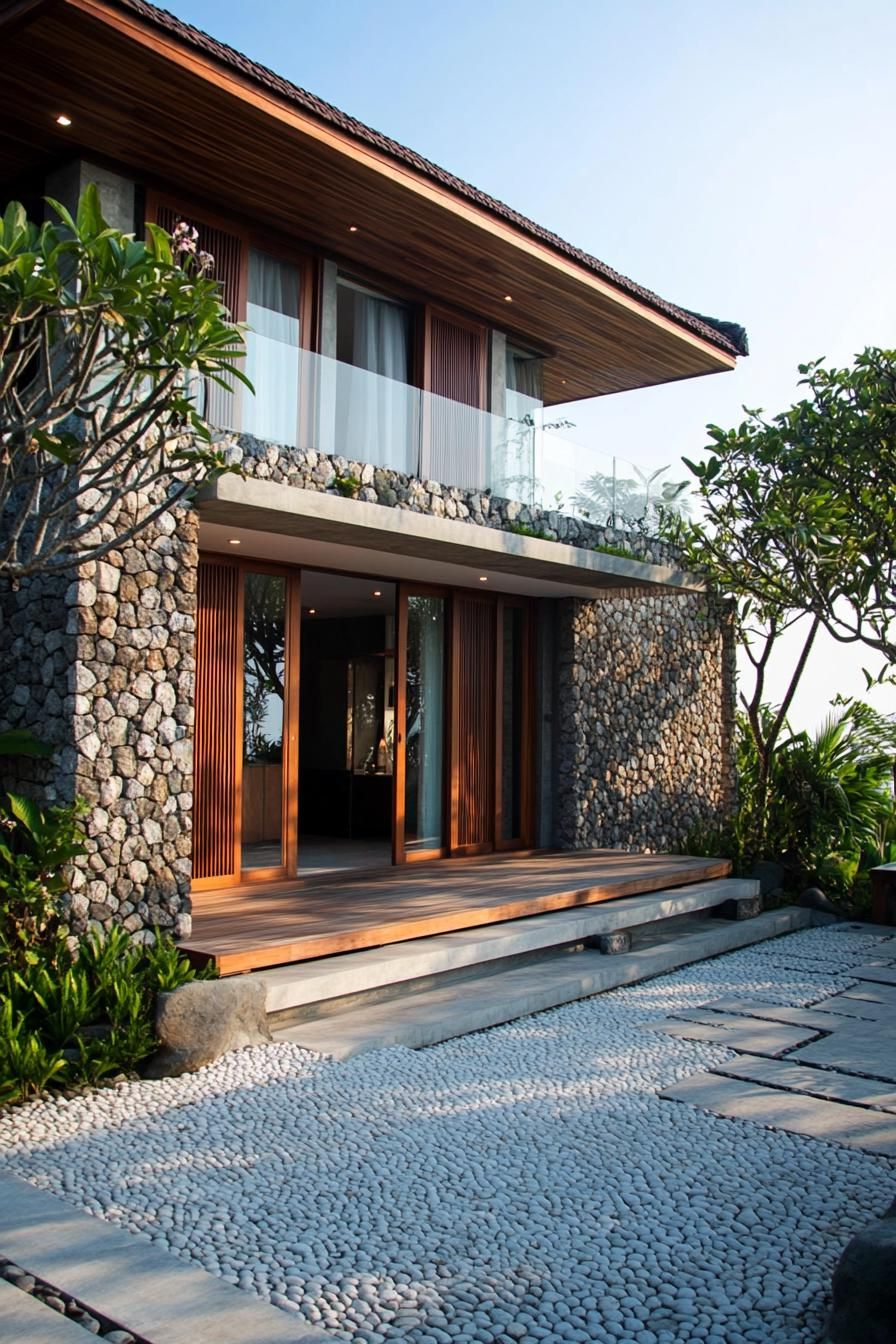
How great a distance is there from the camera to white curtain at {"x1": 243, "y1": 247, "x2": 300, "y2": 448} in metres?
8.38

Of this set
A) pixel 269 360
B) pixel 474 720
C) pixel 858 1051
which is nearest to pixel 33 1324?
pixel 858 1051

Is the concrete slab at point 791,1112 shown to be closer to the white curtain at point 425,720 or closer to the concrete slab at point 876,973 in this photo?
the concrete slab at point 876,973

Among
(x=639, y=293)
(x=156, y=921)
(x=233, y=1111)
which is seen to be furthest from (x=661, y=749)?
(x=233, y=1111)

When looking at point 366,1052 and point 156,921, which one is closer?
point 366,1052

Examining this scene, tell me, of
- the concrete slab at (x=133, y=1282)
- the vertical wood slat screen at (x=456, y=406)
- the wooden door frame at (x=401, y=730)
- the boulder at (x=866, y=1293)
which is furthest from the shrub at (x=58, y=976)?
the vertical wood slat screen at (x=456, y=406)

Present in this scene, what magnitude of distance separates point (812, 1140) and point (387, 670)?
28.2 ft

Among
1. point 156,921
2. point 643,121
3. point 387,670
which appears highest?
point 643,121

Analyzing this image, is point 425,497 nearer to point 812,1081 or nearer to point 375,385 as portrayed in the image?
point 375,385

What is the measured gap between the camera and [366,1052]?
6.23 m

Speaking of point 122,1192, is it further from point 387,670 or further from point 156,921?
point 387,670

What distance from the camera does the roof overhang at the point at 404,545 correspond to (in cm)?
748

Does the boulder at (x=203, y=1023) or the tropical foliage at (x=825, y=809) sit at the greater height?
the tropical foliage at (x=825, y=809)

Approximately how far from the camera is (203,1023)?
593cm

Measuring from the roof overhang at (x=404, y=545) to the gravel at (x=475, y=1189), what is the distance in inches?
138
